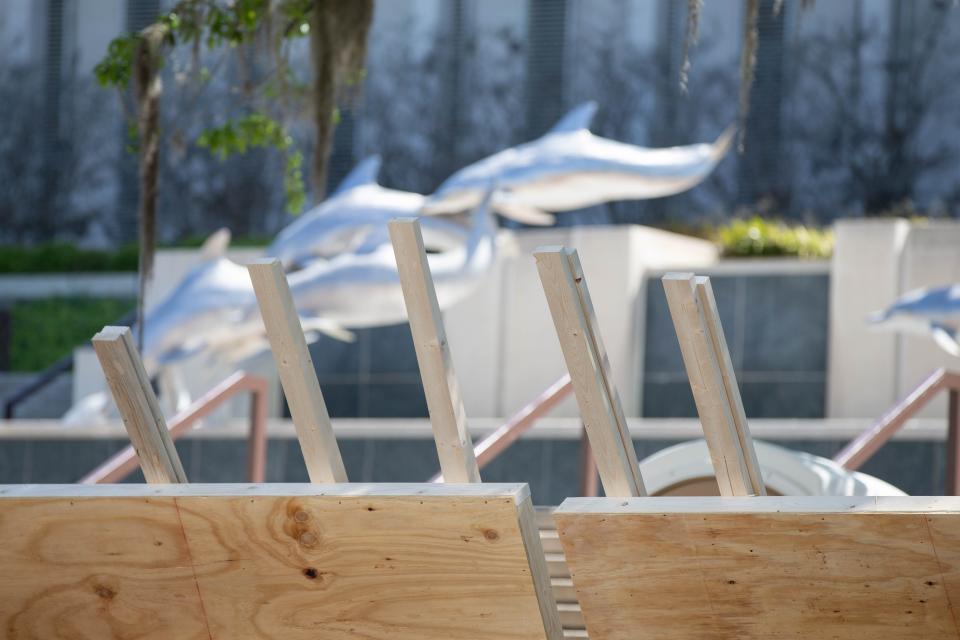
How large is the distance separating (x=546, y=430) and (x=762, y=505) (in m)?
10.4

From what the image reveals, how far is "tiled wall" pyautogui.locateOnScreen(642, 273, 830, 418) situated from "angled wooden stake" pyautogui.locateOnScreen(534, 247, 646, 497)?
12.1 meters

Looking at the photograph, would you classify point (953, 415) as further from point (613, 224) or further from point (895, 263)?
point (613, 224)

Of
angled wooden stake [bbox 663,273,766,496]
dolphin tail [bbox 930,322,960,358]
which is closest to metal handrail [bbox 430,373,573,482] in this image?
angled wooden stake [bbox 663,273,766,496]

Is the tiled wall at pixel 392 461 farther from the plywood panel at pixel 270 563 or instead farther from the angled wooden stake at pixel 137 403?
the plywood panel at pixel 270 563

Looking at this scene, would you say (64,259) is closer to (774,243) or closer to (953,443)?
(774,243)

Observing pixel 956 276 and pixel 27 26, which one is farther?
pixel 27 26

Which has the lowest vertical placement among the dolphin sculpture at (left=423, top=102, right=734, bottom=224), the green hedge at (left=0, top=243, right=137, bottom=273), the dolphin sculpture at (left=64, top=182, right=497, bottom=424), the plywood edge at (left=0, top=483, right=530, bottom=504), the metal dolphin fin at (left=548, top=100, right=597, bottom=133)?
the green hedge at (left=0, top=243, right=137, bottom=273)

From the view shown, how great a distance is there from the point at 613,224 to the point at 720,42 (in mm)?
4030

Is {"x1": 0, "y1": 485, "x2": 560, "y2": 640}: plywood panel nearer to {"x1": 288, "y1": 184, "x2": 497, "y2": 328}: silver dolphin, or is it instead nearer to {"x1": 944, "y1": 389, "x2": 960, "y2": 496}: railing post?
{"x1": 944, "y1": 389, "x2": 960, "y2": 496}: railing post

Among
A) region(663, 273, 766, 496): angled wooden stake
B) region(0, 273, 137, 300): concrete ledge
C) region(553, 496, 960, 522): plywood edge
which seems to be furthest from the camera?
region(0, 273, 137, 300): concrete ledge

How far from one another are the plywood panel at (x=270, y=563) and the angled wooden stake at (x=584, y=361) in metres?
0.27

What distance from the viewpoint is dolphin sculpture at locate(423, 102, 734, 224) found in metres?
11.5

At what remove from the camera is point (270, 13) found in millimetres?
7727

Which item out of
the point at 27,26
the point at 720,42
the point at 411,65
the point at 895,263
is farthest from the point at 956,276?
the point at 27,26
